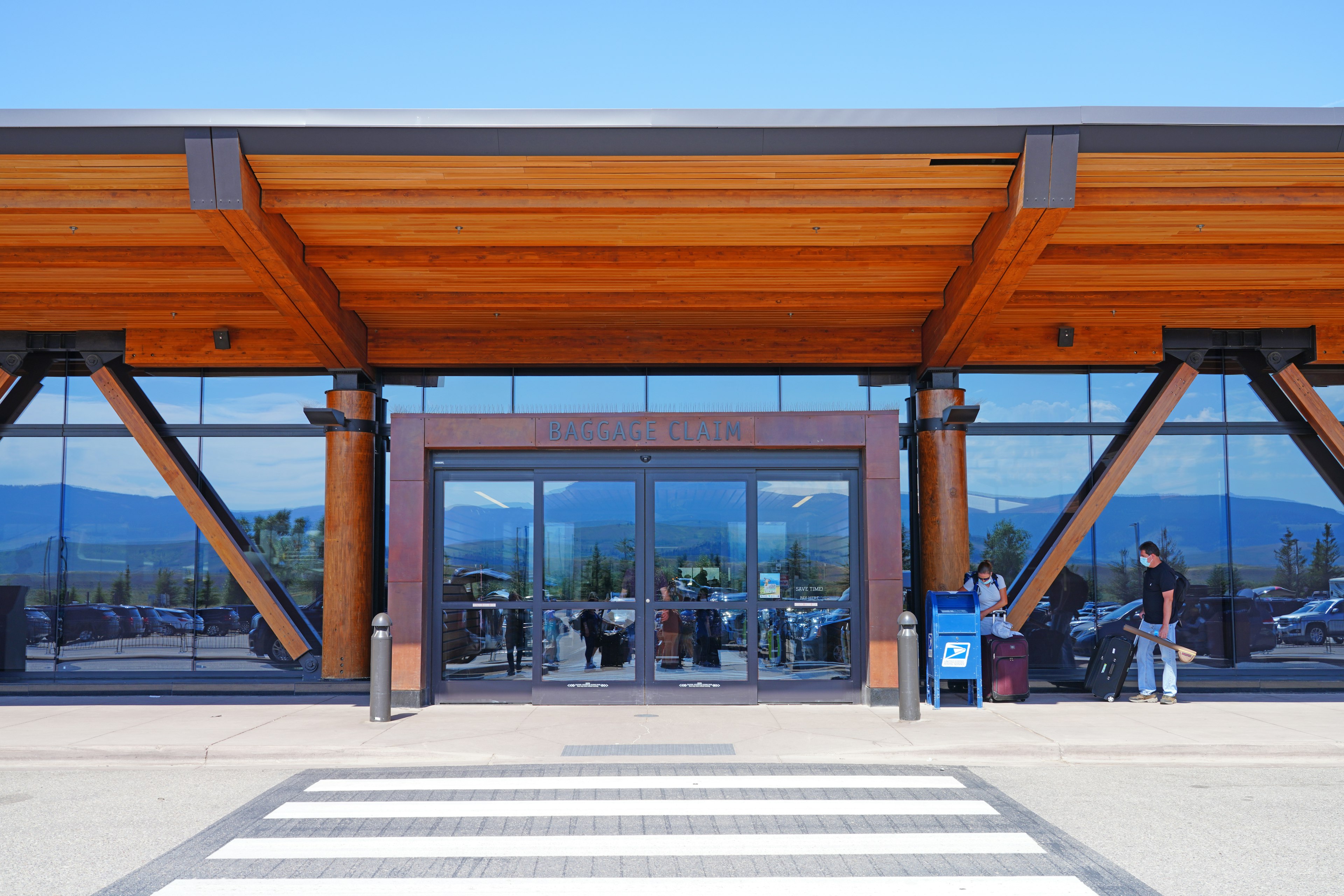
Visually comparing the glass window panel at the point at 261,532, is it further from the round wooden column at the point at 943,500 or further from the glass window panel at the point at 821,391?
the round wooden column at the point at 943,500

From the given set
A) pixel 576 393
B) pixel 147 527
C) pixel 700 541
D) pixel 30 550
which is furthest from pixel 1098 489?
pixel 30 550

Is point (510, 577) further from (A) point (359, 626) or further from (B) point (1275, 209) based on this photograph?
(B) point (1275, 209)

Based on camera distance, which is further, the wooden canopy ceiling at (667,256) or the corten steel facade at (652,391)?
the wooden canopy ceiling at (667,256)

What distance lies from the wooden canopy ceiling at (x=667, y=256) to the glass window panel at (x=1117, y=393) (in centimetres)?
53

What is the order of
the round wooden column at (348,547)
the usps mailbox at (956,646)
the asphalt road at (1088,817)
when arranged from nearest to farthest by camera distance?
the asphalt road at (1088,817)
the usps mailbox at (956,646)
the round wooden column at (348,547)

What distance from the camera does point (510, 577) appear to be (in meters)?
11.7

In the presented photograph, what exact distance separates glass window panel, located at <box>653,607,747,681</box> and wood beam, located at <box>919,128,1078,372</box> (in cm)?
414

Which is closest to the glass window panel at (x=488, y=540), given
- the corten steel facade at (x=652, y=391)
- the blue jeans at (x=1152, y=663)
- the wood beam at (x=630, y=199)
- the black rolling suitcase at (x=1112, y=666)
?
the corten steel facade at (x=652, y=391)

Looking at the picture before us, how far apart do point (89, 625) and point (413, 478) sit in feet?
17.5

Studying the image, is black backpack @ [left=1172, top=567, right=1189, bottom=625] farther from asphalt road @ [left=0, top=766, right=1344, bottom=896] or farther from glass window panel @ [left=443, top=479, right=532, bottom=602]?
glass window panel @ [left=443, top=479, right=532, bottom=602]

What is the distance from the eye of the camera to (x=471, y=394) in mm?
13617

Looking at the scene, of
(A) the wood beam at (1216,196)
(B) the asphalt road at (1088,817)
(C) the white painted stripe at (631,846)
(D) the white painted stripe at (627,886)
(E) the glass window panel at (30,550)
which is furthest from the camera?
(E) the glass window panel at (30,550)

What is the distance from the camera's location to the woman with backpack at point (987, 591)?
1197cm

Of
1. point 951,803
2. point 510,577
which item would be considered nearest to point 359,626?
point 510,577
